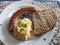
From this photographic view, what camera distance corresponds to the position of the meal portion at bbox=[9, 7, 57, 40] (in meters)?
0.89

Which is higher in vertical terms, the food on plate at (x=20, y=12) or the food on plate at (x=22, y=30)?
the food on plate at (x=20, y=12)

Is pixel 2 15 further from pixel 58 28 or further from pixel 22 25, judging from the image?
pixel 58 28

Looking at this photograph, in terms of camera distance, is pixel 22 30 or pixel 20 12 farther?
pixel 20 12

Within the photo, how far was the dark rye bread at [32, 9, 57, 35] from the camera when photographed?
3.01ft

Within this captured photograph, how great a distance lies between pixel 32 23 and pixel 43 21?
0.20ft

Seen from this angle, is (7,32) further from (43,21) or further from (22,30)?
(43,21)

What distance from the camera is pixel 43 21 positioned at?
947 millimetres

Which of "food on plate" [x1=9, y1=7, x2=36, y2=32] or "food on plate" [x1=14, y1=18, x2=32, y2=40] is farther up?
"food on plate" [x1=9, y1=7, x2=36, y2=32]

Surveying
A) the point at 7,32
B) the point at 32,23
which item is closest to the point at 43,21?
the point at 32,23

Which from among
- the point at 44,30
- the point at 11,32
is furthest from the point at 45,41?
the point at 11,32

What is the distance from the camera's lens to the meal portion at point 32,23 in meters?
0.89

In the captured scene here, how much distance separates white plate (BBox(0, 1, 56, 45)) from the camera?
2.88 feet

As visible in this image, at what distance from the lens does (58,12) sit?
1055 mm

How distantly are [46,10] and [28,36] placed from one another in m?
0.20
